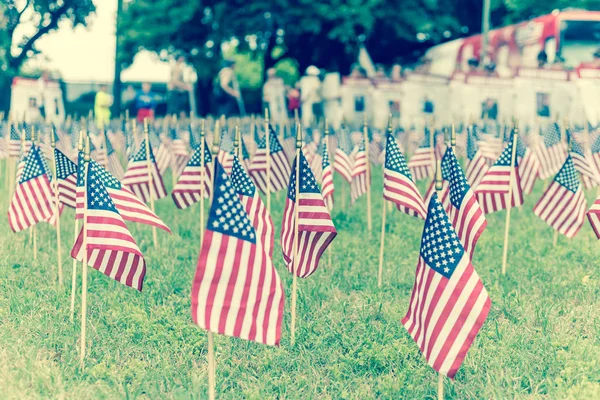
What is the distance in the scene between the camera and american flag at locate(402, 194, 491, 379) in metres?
4.90

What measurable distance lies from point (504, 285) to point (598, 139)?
488 centimetres

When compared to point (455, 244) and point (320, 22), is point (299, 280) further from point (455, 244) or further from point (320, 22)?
point (320, 22)

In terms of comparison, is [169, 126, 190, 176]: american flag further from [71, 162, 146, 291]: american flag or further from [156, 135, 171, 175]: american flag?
[71, 162, 146, 291]: american flag

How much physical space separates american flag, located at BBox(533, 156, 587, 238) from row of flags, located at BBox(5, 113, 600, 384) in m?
0.01

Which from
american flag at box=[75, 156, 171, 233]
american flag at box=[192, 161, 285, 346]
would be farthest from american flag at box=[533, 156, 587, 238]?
american flag at box=[192, 161, 285, 346]

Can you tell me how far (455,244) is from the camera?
4.93 meters

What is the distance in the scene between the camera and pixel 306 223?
6613 millimetres

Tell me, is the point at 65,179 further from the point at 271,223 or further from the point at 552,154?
the point at 552,154

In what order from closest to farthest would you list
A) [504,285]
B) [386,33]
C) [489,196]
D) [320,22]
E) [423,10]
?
1. [504,285]
2. [489,196]
3. [320,22]
4. [423,10]
5. [386,33]

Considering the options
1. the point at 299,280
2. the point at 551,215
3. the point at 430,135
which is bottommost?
the point at 299,280

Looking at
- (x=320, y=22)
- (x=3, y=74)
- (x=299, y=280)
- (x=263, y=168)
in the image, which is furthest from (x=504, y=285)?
(x=320, y=22)

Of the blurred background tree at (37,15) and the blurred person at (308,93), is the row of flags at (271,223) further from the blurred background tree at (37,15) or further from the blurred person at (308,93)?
the blurred person at (308,93)

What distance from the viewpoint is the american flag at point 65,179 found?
7684 mm

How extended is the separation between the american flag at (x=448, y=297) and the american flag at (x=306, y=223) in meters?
1.60
